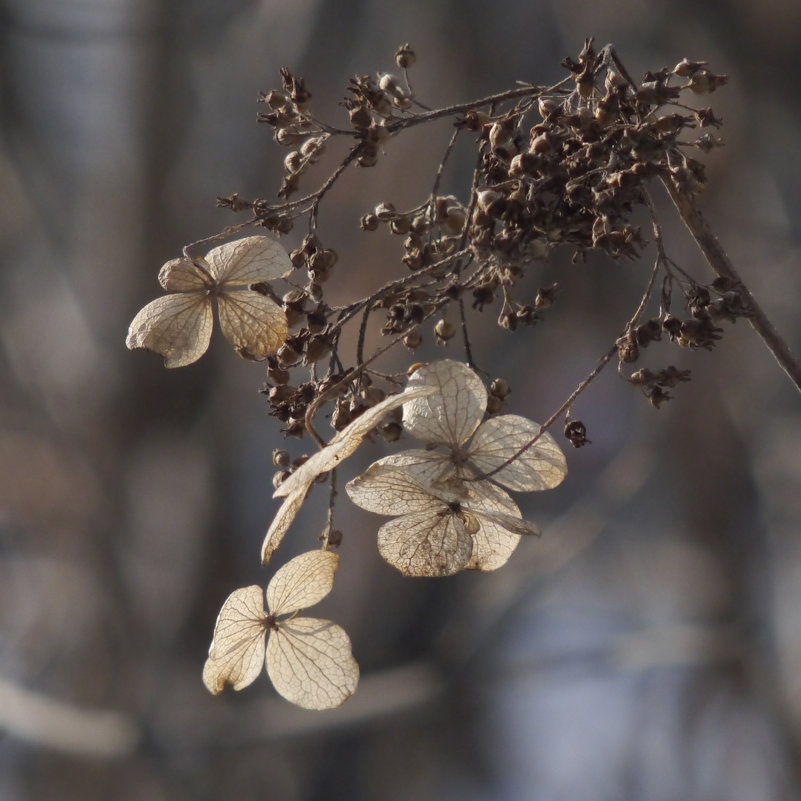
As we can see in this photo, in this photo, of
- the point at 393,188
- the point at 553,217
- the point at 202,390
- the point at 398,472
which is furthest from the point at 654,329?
the point at 202,390

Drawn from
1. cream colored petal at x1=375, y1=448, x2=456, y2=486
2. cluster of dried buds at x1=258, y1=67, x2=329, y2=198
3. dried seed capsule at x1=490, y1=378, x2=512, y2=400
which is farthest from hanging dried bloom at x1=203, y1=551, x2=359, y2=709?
cluster of dried buds at x1=258, y1=67, x2=329, y2=198

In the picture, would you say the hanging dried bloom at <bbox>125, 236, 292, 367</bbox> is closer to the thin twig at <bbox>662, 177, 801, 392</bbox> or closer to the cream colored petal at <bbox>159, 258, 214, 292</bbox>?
the cream colored petal at <bbox>159, 258, 214, 292</bbox>

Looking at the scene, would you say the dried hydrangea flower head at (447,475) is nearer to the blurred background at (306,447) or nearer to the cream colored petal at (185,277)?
the cream colored petal at (185,277)

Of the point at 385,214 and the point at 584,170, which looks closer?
the point at 584,170

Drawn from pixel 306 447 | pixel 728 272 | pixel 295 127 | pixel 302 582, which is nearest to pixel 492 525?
pixel 302 582

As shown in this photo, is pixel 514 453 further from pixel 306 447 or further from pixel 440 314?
pixel 306 447

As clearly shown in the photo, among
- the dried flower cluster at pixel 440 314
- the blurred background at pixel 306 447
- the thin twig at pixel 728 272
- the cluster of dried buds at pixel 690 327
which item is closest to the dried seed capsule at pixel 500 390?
the dried flower cluster at pixel 440 314
